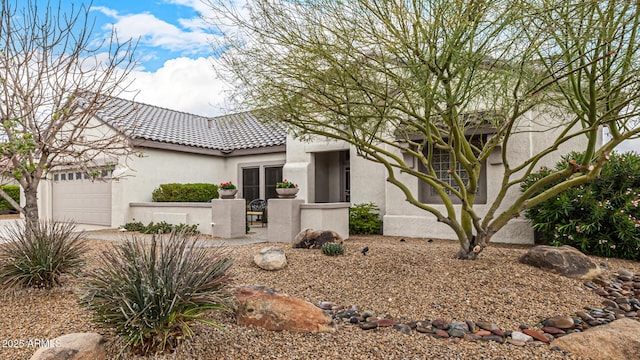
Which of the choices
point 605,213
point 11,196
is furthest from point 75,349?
point 11,196

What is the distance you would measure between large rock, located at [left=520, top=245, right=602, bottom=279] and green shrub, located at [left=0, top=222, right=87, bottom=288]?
6.84m

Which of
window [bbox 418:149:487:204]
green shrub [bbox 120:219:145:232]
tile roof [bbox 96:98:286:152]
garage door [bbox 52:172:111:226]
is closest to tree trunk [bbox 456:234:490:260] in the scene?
window [bbox 418:149:487:204]

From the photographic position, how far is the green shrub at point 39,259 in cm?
516

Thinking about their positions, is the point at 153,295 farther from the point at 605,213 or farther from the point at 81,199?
the point at 81,199

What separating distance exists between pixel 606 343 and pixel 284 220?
7166mm

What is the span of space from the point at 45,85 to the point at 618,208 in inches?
444

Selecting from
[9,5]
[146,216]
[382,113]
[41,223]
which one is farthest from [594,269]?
[146,216]

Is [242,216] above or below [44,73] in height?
below

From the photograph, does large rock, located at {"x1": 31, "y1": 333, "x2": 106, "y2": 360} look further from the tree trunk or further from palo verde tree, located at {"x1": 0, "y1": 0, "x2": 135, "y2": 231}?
the tree trunk

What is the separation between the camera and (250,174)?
16.2m

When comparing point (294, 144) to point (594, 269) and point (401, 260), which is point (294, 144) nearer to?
point (401, 260)

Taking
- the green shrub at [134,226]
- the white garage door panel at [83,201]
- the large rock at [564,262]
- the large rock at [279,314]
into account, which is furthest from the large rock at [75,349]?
the white garage door panel at [83,201]

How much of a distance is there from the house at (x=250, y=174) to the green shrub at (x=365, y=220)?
0.34m

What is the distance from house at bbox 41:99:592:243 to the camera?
36.5ft
